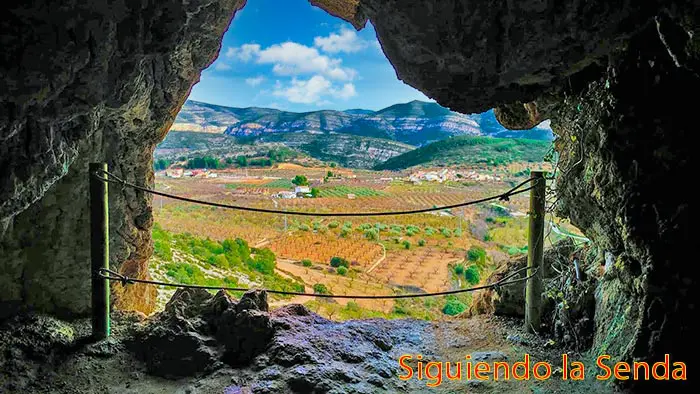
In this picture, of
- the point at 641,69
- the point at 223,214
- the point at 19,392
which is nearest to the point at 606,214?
the point at 641,69

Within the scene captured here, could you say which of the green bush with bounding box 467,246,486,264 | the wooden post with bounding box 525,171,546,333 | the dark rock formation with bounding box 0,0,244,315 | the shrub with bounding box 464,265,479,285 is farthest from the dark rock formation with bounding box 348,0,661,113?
the green bush with bounding box 467,246,486,264

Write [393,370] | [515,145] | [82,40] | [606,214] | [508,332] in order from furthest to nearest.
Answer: [515,145]
[508,332]
[393,370]
[606,214]
[82,40]

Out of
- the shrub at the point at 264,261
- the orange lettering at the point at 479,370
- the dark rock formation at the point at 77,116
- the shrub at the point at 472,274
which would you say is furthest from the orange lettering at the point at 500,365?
the shrub at the point at 264,261

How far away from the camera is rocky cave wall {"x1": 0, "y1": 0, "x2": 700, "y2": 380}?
234 cm

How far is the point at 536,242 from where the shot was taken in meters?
3.42

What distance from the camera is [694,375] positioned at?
2516 millimetres

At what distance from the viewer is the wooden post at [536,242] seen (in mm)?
3400

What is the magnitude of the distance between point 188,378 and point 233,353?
0.35 meters

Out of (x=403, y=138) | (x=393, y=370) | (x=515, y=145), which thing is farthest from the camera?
(x=403, y=138)

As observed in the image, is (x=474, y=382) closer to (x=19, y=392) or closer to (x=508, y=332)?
(x=508, y=332)

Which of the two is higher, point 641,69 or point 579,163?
point 641,69

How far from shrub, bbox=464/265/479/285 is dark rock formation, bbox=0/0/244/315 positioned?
14.0 ft

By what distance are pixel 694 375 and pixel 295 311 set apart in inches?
115

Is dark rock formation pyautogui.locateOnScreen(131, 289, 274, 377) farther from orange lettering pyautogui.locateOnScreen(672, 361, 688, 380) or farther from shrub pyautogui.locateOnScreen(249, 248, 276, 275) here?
shrub pyautogui.locateOnScreen(249, 248, 276, 275)
